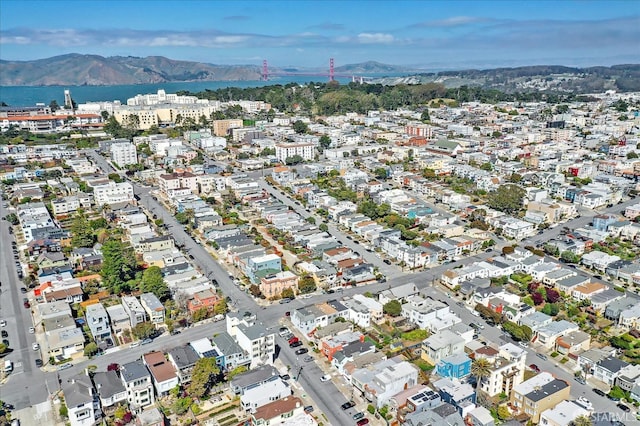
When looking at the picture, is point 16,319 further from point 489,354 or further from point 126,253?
point 489,354

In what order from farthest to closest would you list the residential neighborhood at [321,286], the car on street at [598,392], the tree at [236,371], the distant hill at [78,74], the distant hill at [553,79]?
the distant hill at [78,74] < the distant hill at [553,79] < the tree at [236,371] < the car on street at [598,392] < the residential neighborhood at [321,286]

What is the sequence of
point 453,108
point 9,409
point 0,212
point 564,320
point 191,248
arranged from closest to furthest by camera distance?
1. point 9,409
2. point 564,320
3. point 191,248
4. point 0,212
5. point 453,108

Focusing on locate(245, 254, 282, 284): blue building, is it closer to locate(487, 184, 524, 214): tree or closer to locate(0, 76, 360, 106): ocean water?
locate(487, 184, 524, 214): tree

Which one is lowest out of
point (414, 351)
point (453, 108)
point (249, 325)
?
point (414, 351)

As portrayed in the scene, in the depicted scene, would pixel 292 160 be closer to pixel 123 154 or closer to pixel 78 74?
pixel 123 154

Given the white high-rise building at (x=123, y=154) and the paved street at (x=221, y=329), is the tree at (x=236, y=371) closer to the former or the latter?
the paved street at (x=221, y=329)

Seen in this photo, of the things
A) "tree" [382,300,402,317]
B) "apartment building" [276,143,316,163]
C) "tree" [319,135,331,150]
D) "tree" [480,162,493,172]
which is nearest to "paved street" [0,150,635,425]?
"tree" [382,300,402,317]

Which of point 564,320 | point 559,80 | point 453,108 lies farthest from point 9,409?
point 559,80

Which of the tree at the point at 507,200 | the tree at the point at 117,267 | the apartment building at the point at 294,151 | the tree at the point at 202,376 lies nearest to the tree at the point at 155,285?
the tree at the point at 117,267
